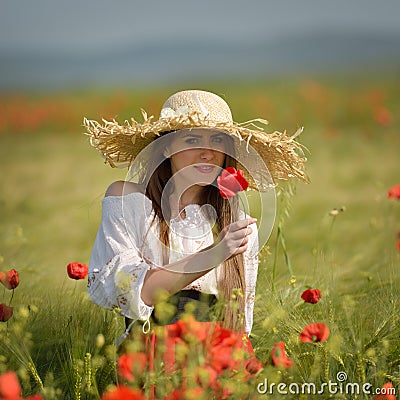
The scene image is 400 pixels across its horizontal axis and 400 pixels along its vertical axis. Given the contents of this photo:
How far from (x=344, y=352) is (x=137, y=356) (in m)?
0.87

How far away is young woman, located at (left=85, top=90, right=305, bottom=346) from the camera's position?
2.37m

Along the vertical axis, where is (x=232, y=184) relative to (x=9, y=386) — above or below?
above

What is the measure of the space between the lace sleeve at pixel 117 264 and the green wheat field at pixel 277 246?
15 centimetres

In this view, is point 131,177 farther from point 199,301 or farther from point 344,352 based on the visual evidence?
point 344,352

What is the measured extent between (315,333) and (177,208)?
0.72 meters

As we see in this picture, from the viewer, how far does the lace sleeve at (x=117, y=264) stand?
90.0 inches

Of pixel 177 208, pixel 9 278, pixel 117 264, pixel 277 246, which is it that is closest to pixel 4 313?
pixel 9 278

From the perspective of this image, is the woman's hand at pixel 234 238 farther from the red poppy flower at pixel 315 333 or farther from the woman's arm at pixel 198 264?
the red poppy flower at pixel 315 333

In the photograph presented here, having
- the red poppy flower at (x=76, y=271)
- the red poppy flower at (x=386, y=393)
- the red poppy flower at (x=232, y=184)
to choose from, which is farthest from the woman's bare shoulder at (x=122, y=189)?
the red poppy flower at (x=386, y=393)

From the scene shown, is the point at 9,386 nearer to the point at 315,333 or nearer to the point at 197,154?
the point at 315,333

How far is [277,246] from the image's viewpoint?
312 centimetres

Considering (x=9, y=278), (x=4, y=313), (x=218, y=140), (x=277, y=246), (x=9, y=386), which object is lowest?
(x=9, y=386)

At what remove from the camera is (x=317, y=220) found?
7.66m

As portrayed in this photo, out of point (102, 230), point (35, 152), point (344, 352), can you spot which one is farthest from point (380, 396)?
point (35, 152)
